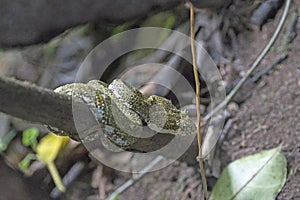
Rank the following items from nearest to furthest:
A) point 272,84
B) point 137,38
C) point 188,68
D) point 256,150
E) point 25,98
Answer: point 25,98, point 256,150, point 272,84, point 188,68, point 137,38

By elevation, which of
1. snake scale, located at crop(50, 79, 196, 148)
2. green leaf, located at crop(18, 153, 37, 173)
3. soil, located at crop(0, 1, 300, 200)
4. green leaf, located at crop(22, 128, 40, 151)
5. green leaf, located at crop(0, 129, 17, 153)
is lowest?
green leaf, located at crop(0, 129, 17, 153)

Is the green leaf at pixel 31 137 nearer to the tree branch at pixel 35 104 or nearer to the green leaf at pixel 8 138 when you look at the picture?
the green leaf at pixel 8 138

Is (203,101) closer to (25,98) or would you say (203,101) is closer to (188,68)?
(188,68)

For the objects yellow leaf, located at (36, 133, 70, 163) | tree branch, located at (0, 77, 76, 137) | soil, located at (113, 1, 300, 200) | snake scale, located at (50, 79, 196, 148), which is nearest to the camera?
tree branch, located at (0, 77, 76, 137)

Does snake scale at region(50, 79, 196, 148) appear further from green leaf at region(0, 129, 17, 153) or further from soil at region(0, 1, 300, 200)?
green leaf at region(0, 129, 17, 153)

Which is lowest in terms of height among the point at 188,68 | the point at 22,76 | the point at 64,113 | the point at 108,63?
the point at 22,76

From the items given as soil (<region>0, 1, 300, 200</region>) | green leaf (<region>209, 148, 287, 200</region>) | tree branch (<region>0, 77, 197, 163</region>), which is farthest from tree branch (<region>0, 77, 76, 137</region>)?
soil (<region>0, 1, 300, 200</region>)

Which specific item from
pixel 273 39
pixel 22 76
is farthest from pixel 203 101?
pixel 22 76

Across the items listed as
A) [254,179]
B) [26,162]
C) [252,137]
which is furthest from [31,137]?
[254,179]
